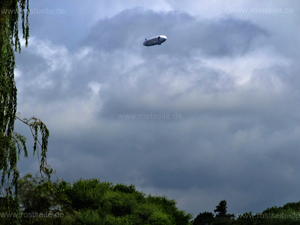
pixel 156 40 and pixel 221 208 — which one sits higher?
pixel 156 40

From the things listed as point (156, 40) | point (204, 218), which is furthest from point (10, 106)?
point (156, 40)

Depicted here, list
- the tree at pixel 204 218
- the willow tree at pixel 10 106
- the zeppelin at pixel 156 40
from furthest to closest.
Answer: the zeppelin at pixel 156 40, the tree at pixel 204 218, the willow tree at pixel 10 106

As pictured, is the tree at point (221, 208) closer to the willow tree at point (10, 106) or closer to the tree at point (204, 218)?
the tree at point (204, 218)

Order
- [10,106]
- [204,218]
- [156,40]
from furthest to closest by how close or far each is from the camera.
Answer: [156,40] → [204,218] → [10,106]

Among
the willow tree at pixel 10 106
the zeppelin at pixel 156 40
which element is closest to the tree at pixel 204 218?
the zeppelin at pixel 156 40

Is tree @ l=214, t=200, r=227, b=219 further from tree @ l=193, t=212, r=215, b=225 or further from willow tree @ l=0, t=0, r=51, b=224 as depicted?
willow tree @ l=0, t=0, r=51, b=224

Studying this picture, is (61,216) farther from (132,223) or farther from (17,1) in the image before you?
(17,1)

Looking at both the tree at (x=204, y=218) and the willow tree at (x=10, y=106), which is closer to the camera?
the willow tree at (x=10, y=106)

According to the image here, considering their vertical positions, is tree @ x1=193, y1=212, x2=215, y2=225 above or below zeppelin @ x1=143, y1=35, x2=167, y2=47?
below

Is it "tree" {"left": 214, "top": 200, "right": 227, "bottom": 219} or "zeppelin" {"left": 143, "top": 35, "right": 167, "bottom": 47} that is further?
"zeppelin" {"left": 143, "top": 35, "right": 167, "bottom": 47}

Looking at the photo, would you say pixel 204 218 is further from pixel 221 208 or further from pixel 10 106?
pixel 10 106

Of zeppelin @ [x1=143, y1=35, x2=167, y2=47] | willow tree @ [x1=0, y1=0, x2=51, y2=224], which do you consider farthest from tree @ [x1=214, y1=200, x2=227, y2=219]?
willow tree @ [x1=0, y1=0, x2=51, y2=224]

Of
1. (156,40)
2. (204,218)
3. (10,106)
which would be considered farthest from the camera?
(156,40)

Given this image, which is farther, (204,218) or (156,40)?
(156,40)
